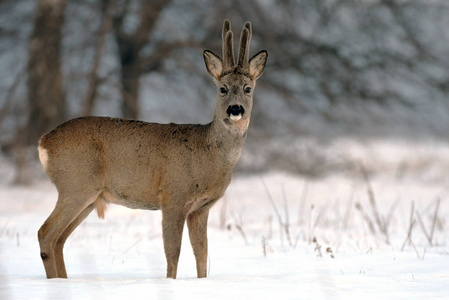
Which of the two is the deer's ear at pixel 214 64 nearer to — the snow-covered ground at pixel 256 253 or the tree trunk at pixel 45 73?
the snow-covered ground at pixel 256 253

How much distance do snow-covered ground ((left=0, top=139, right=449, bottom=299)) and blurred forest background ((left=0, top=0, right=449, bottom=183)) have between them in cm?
172

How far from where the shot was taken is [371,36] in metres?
15.8

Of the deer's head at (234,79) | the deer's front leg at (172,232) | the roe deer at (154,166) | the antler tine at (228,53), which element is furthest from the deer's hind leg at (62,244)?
the antler tine at (228,53)

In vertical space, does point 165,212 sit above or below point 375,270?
above

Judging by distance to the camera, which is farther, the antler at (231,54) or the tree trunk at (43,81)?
the tree trunk at (43,81)

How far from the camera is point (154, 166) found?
6004 millimetres

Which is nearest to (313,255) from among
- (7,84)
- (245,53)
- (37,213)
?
(245,53)

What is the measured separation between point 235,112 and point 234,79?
0.47 metres

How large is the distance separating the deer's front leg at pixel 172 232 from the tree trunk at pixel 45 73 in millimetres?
10142

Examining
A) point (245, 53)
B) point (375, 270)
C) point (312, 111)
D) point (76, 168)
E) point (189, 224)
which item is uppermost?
point (312, 111)

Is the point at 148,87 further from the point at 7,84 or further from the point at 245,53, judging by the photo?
the point at 245,53

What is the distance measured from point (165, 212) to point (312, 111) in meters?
10.6

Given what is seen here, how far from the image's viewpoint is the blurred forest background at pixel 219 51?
15414 mm

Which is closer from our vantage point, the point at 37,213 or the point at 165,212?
the point at 165,212
